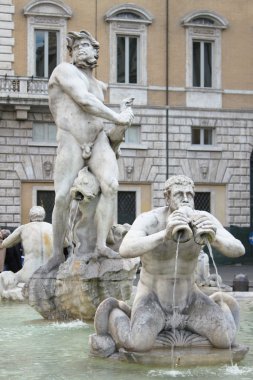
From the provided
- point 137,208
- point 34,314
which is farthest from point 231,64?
point 34,314

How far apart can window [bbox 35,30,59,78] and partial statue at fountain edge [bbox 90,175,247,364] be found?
963 inches

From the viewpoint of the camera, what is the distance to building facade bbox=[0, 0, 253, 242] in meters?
29.8

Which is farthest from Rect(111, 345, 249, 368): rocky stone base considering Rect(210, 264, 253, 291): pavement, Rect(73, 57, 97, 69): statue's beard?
Rect(210, 264, 253, 291): pavement

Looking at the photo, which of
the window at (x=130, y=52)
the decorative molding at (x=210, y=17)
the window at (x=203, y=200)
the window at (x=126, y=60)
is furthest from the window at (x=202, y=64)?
the window at (x=203, y=200)

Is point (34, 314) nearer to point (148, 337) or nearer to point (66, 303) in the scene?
point (66, 303)

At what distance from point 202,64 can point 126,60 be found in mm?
2544

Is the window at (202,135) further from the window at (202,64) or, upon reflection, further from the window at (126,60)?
the window at (126,60)

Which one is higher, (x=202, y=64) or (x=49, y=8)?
(x=49, y=8)

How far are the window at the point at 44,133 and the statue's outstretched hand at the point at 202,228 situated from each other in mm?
24677

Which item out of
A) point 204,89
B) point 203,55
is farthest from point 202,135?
point 203,55

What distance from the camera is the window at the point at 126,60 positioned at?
31.2 metres

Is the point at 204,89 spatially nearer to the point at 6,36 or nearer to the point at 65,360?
the point at 6,36

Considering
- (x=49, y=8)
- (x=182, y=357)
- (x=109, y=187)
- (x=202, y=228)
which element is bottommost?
(x=182, y=357)

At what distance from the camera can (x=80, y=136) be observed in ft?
28.4
